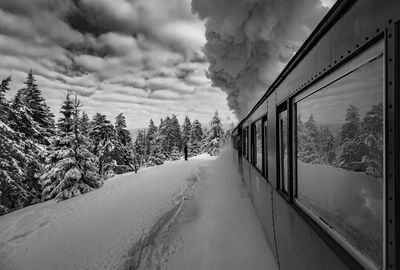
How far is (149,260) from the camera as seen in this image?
15.6 ft

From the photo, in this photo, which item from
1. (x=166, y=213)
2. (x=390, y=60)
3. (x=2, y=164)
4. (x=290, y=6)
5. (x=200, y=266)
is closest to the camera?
(x=390, y=60)

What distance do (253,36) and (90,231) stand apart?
1219 centimetres

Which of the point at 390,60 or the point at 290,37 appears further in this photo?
the point at 290,37

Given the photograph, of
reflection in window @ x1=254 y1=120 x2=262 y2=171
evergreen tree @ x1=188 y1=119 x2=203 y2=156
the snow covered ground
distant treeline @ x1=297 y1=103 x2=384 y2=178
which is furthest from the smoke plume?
evergreen tree @ x1=188 y1=119 x2=203 y2=156

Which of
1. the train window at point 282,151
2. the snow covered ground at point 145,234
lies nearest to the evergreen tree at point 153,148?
the snow covered ground at point 145,234

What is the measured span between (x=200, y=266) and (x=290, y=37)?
38.5 ft

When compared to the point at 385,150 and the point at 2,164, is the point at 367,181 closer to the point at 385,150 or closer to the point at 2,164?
the point at 385,150

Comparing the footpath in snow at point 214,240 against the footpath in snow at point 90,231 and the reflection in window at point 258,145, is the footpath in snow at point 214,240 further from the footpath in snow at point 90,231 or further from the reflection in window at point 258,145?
the reflection in window at point 258,145

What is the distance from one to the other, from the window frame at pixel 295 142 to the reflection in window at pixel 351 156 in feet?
0.11

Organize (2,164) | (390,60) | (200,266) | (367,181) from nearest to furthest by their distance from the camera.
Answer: (390,60), (367,181), (200,266), (2,164)

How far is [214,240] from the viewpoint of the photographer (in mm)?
5414

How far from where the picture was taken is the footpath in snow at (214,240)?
178 inches

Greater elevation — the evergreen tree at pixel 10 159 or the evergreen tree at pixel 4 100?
the evergreen tree at pixel 4 100

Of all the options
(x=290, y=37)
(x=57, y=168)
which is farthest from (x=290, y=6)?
(x=57, y=168)
